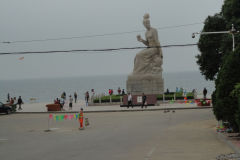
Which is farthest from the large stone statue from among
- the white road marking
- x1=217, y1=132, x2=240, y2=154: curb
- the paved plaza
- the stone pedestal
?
the white road marking

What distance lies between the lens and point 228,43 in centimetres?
3072

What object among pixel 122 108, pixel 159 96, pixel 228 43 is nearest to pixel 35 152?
pixel 228 43

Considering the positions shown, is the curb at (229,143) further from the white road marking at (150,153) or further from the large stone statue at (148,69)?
the large stone statue at (148,69)

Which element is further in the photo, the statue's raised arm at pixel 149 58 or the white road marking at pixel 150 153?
the statue's raised arm at pixel 149 58

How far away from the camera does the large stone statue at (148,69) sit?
4325 centimetres

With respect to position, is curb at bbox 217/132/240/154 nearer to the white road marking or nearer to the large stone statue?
the white road marking

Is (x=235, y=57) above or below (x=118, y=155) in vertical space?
above

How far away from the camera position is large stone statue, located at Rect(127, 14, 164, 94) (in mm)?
43250

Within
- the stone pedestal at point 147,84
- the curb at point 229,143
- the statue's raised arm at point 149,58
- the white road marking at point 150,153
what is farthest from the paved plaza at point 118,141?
the statue's raised arm at point 149,58

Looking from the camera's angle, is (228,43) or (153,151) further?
(228,43)

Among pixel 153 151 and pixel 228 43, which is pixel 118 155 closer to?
pixel 153 151

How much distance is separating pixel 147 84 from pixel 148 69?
5.77 ft

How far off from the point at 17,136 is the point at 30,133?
1236mm

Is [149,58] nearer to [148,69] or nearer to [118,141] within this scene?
[148,69]
